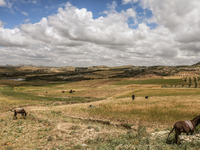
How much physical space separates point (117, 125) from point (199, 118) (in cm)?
1026

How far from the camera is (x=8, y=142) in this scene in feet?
45.3

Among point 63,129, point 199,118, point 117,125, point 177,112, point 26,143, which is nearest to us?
point 199,118

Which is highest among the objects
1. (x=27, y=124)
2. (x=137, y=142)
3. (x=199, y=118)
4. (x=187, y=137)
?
(x=199, y=118)

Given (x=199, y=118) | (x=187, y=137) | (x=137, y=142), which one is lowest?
(x=137, y=142)

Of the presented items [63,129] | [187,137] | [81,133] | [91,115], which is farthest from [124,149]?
[91,115]

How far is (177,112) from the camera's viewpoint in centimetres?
2106

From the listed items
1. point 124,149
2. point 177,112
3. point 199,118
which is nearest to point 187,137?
point 199,118

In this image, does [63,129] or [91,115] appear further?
[91,115]

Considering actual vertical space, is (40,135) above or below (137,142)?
below

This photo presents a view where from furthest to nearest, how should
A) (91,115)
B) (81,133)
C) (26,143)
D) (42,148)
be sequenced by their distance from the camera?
(91,115), (81,133), (26,143), (42,148)

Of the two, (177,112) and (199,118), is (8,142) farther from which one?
(177,112)

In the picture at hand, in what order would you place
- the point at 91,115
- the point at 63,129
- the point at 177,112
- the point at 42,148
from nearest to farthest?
1. the point at 42,148
2. the point at 63,129
3. the point at 177,112
4. the point at 91,115

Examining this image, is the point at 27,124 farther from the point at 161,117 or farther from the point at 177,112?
the point at 177,112

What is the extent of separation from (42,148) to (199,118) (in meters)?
14.7
